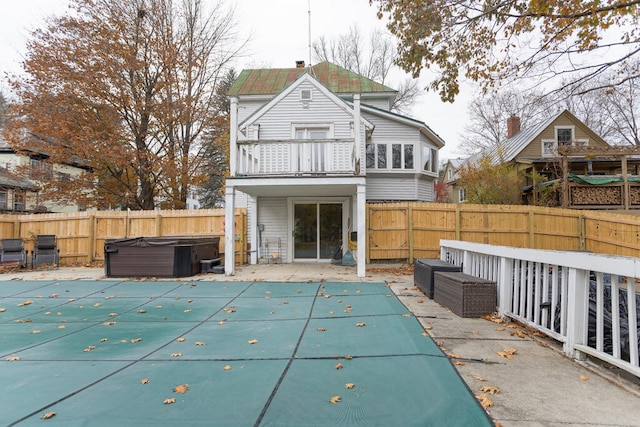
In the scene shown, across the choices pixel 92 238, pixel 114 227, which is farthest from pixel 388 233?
pixel 92 238

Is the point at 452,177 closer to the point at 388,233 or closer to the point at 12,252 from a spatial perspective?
the point at 388,233

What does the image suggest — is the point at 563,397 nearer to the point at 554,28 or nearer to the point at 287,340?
the point at 287,340

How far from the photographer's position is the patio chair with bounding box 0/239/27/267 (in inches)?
406

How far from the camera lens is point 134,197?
1609 centimetres

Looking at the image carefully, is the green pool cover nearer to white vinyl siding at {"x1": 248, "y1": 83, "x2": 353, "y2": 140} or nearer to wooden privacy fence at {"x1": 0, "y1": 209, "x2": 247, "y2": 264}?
wooden privacy fence at {"x1": 0, "y1": 209, "x2": 247, "y2": 264}

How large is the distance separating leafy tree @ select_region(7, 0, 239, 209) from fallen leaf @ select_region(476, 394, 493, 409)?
15447mm

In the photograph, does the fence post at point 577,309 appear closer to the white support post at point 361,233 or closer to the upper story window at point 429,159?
the white support post at point 361,233

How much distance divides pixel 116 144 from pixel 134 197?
8.67ft

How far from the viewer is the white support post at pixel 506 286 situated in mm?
4871

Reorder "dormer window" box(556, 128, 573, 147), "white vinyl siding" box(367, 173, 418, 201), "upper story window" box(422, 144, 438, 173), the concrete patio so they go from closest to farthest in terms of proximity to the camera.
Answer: the concrete patio
"white vinyl siding" box(367, 173, 418, 201)
"upper story window" box(422, 144, 438, 173)
"dormer window" box(556, 128, 573, 147)

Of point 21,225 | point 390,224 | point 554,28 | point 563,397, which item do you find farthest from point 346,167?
point 21,225

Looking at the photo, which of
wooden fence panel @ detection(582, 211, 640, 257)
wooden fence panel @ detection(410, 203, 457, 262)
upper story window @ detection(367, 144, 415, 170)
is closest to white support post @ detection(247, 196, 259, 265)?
upper story window @ detection(367, 144, 415, 170)

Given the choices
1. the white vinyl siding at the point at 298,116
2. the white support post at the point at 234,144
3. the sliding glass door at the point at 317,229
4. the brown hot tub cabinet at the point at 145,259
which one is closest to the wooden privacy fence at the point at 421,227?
the sliding glass door at the point at 317,229

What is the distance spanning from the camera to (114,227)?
12.2 metres
